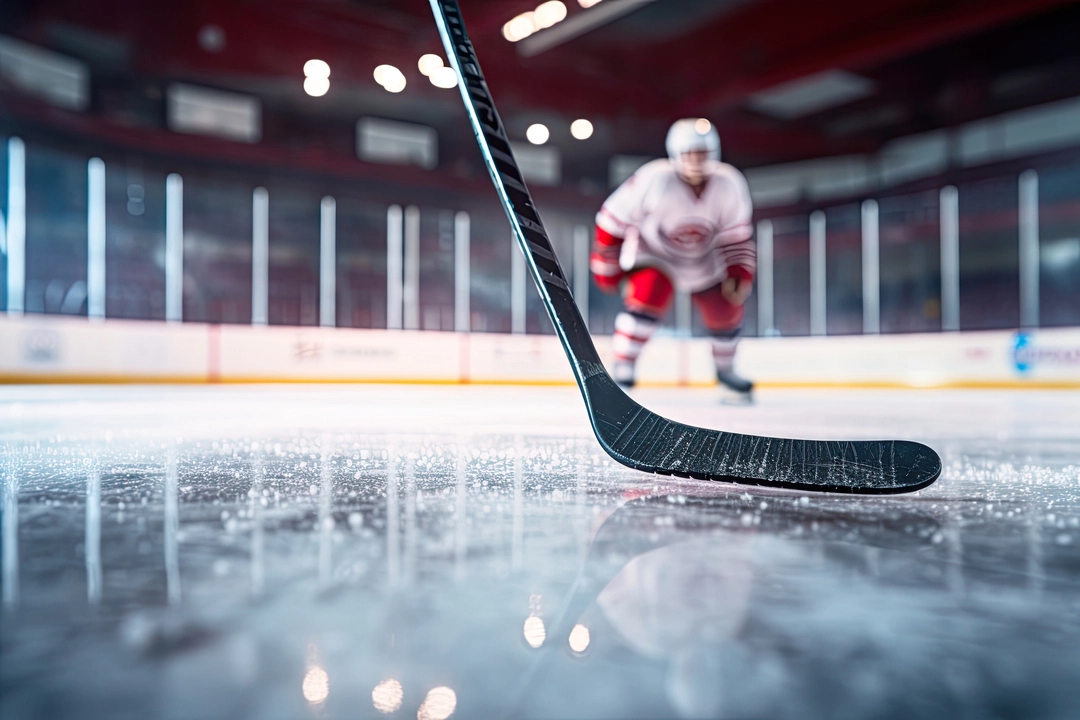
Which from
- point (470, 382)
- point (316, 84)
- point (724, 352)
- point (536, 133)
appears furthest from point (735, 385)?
point (536, 133)

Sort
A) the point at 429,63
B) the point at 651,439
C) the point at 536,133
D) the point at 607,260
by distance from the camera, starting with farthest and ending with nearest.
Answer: the point at 536,133, the point at 429,63, the point at 607,260, the point at 651,439

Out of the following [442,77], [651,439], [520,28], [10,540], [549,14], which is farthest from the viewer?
[442,77]

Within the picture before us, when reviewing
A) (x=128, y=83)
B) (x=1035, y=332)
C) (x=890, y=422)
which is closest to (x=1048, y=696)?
(x=890, y=422)

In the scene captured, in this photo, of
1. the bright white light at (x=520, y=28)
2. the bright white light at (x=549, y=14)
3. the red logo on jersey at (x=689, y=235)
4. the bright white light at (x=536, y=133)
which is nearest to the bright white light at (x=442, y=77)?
the bright white light at (x=520, y=28)

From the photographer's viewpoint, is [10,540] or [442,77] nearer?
[10,540]

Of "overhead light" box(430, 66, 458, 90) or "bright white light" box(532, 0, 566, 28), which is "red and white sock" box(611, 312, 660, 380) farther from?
"overhead light" box(430, 66, 458, 90)

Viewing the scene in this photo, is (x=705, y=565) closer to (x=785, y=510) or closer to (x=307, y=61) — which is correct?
(x=785, y=510)

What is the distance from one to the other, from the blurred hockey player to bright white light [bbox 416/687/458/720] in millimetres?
3071

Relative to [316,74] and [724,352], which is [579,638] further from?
[316,74]

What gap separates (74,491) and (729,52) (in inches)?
304

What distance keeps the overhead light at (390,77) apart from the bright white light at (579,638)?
7.77m

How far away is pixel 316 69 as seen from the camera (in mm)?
7129

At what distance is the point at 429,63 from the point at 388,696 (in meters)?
7.78

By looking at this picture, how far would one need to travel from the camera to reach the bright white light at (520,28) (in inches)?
254
